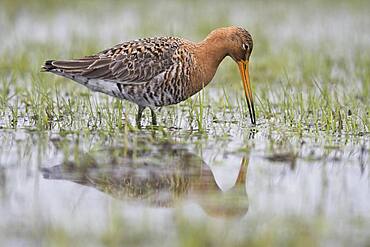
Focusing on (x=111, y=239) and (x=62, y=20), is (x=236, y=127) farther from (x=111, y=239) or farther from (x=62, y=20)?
(x=62, y=20)

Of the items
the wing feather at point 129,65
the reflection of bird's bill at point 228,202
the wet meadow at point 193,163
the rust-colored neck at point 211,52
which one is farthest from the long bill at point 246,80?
the reflection of bird's bill at point 228,202

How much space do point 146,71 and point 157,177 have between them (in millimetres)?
2333

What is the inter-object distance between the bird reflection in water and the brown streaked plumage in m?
1.40

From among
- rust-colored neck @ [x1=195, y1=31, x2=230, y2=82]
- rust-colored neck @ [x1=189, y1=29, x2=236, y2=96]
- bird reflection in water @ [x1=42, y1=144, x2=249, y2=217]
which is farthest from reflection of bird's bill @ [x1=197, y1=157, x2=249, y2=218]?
rust-colored neck @ [x1=195, y1=31, x2=230, y2=82]

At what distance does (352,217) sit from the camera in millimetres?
5602

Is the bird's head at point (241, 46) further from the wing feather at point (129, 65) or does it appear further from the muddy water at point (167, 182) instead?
the muddy water at point (167, 182)

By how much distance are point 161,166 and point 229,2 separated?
12.3 m

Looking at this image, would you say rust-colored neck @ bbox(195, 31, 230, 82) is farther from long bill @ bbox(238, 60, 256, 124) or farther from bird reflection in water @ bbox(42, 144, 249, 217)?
bird reflection in water @ bbox(42, 144, 249, 217)

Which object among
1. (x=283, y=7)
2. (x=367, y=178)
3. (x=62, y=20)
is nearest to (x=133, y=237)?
(x=367, y=178)

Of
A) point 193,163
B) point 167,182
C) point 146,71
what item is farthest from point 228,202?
point 146,71

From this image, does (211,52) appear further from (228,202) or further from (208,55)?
(228,202)

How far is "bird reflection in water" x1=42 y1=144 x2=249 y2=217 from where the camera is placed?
5914mm

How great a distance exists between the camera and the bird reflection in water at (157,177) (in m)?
5.91

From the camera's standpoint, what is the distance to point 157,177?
21.1 ft
